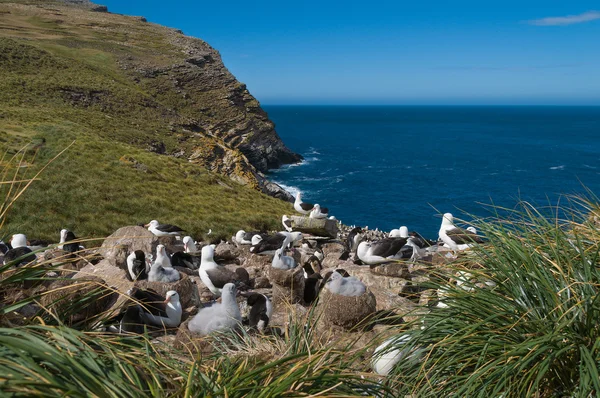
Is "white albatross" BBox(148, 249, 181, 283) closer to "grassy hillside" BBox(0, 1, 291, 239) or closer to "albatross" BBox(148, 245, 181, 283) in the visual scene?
"albatross" BBox(148, 245, 181, 283)

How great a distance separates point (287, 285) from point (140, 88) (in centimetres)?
7581

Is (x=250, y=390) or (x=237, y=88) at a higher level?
(x=237, y=88)

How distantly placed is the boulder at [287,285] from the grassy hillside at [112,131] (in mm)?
5309

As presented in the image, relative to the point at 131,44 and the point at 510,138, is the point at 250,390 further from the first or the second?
the point at 510,138

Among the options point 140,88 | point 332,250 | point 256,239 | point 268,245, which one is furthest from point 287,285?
point 140,88

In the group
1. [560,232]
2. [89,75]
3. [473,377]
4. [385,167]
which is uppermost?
[89,75]

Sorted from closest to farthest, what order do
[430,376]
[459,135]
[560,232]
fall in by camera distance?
[430,376]
[560,232]
[459,135]

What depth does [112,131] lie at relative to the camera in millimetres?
51219

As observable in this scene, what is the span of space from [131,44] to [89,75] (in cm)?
3755

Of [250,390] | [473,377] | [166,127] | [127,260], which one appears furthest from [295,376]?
[166,127]

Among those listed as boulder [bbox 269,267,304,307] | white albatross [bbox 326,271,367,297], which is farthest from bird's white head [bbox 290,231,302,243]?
white albatross [bbox 326,271,367,297]

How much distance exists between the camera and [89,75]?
70250 millimetres

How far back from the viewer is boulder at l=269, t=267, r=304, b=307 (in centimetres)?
1002

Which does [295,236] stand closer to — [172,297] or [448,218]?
[172,297]
